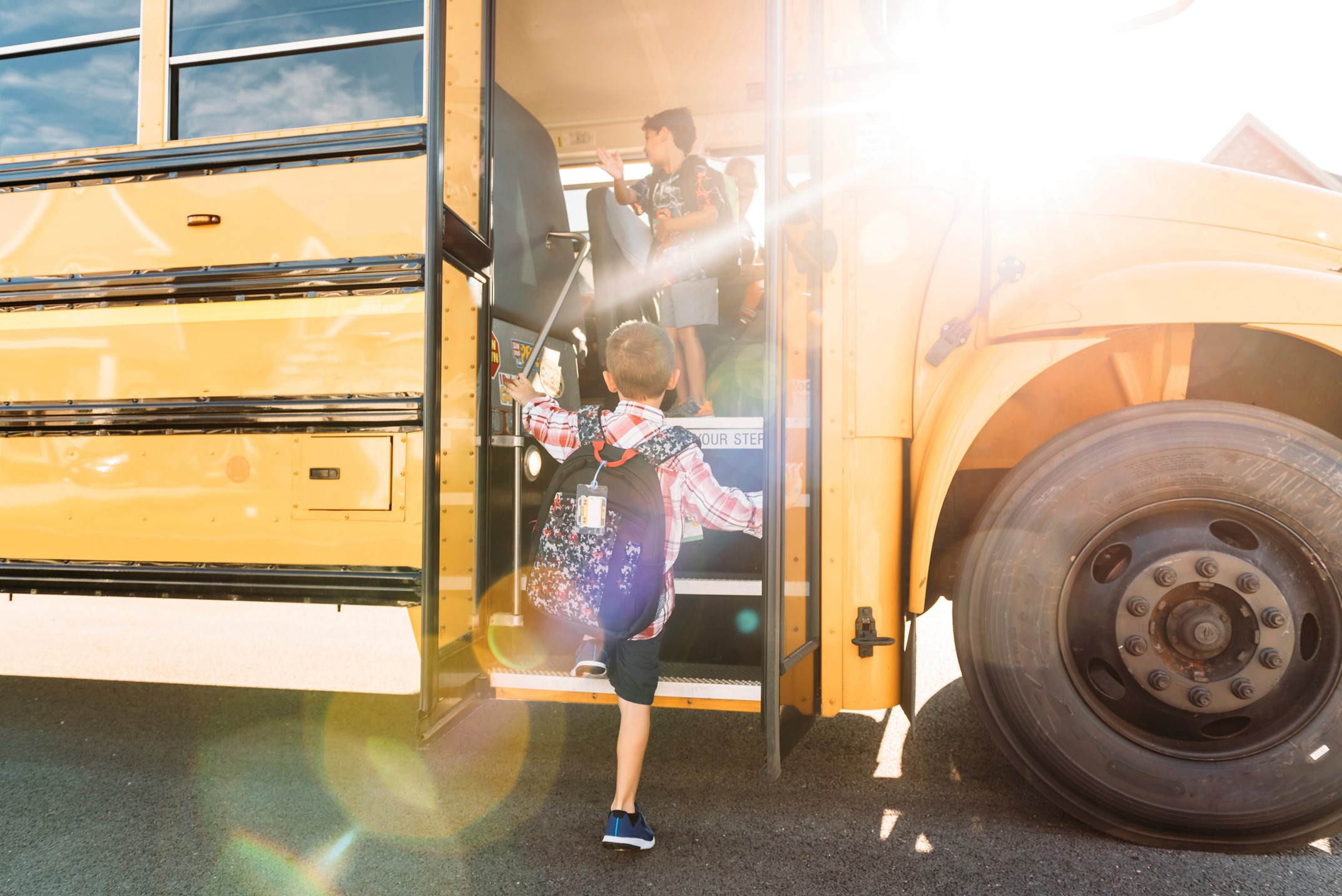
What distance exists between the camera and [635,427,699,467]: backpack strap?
1699 mm

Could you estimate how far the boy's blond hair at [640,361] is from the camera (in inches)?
68.1

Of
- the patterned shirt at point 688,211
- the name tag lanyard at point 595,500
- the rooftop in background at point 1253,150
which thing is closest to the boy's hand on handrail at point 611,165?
the patterned shirt at point 688,211

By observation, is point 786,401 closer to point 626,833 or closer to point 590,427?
point 590,427

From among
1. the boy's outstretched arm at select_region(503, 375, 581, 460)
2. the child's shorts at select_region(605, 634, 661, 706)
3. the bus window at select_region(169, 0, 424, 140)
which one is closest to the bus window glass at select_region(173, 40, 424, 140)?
the bus window at select_region(169, 0, 424, 140)

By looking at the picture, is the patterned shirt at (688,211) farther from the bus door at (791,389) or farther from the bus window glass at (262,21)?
the bus window glass at (262,21)

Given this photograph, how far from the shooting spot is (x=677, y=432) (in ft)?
5.72

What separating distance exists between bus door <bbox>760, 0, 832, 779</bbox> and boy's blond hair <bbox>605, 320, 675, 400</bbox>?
286 mm

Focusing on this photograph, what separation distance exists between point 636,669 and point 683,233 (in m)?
1.50

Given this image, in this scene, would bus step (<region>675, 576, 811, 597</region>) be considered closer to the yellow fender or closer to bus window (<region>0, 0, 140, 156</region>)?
the yellow fender

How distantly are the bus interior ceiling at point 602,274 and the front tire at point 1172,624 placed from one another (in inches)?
23.8

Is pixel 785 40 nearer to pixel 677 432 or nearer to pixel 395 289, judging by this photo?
pixel 677 432

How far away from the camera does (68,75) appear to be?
2.08 metres

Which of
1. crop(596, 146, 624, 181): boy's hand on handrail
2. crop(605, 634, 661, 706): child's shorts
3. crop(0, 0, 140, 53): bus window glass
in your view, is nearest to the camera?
crop(605, 634, 661, 706): child's shorts

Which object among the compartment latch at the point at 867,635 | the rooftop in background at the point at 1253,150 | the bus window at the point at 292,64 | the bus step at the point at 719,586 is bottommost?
the compartment latch at the point at 867,635
